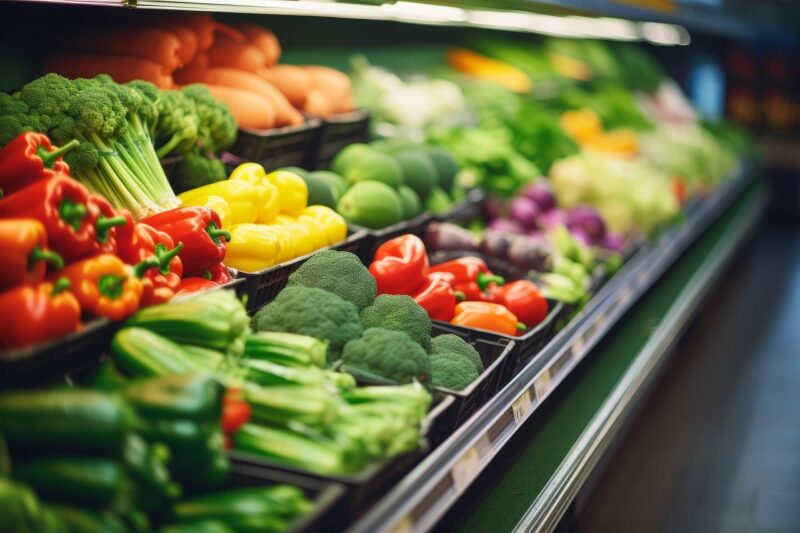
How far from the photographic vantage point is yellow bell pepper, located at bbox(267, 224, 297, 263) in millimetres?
2309

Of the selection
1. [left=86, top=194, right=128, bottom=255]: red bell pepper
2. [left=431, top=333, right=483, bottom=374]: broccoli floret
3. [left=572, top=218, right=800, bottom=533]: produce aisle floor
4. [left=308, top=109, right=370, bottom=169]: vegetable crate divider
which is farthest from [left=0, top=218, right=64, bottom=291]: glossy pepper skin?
[left=572, top=218, right=800, bottom=533]: produce aisle floor

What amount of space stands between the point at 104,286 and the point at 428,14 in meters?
2.03

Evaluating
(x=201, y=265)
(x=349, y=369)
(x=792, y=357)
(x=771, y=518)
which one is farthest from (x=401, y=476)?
(x=792, y=357)

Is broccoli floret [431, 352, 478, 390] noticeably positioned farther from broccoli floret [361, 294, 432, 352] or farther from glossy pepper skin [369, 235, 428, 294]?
glossy pepper skin [369, 235, 428, 294]

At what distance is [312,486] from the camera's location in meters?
1.39

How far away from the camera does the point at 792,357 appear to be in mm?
5480

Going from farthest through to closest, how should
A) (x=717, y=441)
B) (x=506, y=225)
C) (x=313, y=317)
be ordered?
(x=717, y=441)
(x=506, y=225)
(x=313, y=317)

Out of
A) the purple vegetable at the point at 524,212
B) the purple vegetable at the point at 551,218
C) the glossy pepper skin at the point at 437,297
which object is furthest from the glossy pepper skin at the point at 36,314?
the purple vegetable at the point at 551,218

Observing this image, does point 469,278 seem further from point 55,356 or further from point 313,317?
point 55,356

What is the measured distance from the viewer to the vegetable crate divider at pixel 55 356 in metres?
1.35

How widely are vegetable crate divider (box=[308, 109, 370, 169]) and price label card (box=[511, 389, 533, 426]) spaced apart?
1285 millimetres

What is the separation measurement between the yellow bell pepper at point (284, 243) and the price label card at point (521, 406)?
2.38 feet

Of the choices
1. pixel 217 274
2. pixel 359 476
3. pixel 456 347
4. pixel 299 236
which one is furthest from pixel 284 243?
pixel 359 476

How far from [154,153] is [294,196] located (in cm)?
46
